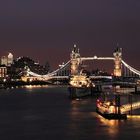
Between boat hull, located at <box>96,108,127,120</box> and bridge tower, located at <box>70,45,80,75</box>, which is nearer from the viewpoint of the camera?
boat hull, located at <box>96,108,127,120</box>

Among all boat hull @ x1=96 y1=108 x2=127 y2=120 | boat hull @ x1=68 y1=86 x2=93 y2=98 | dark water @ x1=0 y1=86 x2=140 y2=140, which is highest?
boat hull @ x1=68 y1=86 x2=93 y2=98

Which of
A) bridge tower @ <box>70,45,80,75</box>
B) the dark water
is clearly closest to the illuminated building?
bridge tower @ <box>70,45,80,75</box>

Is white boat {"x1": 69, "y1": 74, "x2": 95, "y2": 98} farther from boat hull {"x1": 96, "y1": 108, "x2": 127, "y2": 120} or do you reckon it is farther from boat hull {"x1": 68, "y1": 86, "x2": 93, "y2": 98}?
boat hull {"x1": 96, "y1": 108, "x2": 127, "y2": 120}

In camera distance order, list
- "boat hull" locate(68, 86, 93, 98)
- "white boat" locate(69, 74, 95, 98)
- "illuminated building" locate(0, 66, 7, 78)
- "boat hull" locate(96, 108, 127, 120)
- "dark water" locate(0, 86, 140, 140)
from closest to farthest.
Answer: "dark water" locate(0, 86, 140, 140)
"boat hull" locate(96, 108, 127, 120)
"boat hull" locate(68, 86, 93, 98)
"white boat" locate(69, 74, 95, 98)
"illuminated building" locate(0, 66, 7, 78)

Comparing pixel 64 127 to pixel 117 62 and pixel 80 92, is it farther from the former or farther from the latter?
pixel 117 62

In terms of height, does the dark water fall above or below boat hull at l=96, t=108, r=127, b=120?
below

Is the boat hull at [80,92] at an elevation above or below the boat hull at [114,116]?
above

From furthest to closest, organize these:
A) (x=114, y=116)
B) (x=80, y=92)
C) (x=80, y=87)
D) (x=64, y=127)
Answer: (x=80, y=87), (x=80, y=92), (x=114, y=116), (x=64, y=127)

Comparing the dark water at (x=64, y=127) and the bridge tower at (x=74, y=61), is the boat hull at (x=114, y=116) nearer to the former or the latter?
the dark water at (x=64, y=127)

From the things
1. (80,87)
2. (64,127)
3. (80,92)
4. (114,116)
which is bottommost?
(64,127)

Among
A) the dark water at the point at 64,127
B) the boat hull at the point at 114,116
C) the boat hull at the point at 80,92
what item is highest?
the boat hull at the point at 80,92

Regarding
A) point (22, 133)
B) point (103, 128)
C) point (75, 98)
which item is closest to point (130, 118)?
point (103, 128)

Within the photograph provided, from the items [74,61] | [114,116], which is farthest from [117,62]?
[114,116]

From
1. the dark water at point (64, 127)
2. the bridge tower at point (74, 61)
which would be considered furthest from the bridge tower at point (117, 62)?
the dark water at point (64, 127)
